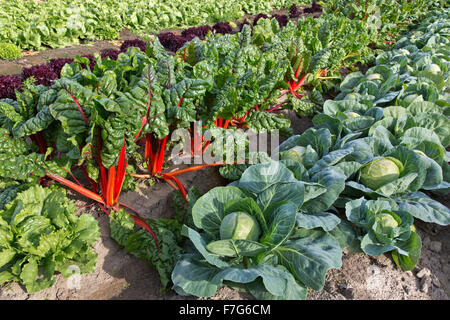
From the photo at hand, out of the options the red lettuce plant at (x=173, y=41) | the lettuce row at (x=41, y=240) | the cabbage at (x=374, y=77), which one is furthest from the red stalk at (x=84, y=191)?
the red lettuce plant at (x=173, y=41)

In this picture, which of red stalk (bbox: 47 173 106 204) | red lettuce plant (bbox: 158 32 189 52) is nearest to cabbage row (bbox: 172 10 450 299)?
red stalk (bbox: 47 173 106 204)

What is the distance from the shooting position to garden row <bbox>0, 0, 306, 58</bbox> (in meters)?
6.12

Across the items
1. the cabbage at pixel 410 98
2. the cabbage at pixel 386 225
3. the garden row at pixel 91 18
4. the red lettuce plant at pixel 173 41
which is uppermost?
the garden row at pixel 91 18

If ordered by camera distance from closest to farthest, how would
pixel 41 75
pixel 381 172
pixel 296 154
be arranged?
pixel 381 172 → pixel 296 154 → pixel 41 75

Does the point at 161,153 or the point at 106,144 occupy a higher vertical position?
the point at 106,144

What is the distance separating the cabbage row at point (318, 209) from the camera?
1.99 metres

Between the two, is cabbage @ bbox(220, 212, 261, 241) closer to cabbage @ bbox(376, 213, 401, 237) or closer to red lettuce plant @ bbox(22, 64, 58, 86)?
cabbage @ bbox(376, 213, 401, 237)

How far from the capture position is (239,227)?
205 centimetres

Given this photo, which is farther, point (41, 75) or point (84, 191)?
point (41, 75)

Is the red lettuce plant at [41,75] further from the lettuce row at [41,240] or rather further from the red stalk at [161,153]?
the lettuce row at [41,240]

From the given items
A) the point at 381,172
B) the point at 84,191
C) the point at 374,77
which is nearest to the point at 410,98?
the point at 374,77

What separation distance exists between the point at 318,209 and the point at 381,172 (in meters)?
0.60

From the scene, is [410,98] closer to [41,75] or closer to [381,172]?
[381,172]
